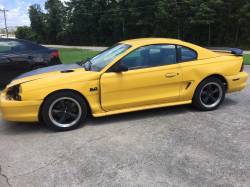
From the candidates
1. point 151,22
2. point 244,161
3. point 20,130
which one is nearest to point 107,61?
point 20,130

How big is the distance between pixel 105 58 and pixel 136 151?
215 centimetres

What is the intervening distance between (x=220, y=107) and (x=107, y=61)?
7.75 feet

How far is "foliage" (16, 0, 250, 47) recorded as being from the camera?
38.9 metres

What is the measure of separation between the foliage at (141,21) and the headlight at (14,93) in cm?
3424

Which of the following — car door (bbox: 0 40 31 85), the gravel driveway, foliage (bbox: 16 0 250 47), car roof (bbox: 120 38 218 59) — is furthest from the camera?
foliage (bbox: 16 0 250 47)

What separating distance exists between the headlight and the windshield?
1231mm

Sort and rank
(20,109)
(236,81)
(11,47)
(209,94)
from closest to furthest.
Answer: (20,109)
(209,94)
(236,81)
(11,47)

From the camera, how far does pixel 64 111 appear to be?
537cm

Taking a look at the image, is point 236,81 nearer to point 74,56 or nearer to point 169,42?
point 169,42

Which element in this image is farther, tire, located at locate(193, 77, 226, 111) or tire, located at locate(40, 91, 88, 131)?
tire, located at locate(193, 77, 226, 111)

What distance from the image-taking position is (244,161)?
161 inches

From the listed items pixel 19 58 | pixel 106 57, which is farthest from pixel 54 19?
pixel 106 57

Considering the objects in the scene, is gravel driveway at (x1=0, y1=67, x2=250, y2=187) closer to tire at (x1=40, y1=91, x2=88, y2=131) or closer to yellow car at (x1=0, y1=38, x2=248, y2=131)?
tire at (x1=40, y1=91, x2=88, y2=131)

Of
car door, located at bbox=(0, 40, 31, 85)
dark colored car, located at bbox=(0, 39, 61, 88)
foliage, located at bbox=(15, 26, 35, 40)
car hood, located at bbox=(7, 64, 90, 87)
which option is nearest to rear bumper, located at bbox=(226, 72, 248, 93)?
car hood, located at bbox=(7, 64, 90, 87)
